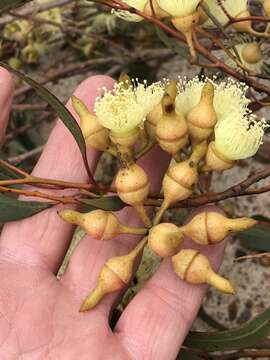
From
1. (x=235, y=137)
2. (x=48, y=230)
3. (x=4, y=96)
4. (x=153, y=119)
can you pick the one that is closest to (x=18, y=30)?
(x=4, y=96)

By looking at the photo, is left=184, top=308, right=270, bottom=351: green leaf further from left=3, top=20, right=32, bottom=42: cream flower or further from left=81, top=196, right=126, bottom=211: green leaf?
left=3, top=20, right=32, bottom=42: cream flower

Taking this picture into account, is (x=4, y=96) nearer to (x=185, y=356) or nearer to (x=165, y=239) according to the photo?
(x=165, y=239)

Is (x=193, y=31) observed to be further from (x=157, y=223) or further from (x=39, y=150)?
(x=39, y=150)

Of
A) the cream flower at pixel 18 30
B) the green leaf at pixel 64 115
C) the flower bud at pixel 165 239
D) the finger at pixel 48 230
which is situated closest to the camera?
the flower bud at pixel 165 239

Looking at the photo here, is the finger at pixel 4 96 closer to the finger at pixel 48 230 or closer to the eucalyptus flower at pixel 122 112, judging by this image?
the finger at pixel 48 230

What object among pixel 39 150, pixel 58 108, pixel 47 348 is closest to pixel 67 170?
pixel 58 108

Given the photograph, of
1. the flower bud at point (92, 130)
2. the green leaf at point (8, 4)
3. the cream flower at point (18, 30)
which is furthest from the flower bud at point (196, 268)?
the cream flower at point (18, 30)

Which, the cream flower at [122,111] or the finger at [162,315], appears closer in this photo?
the cream flower at [122,111]
